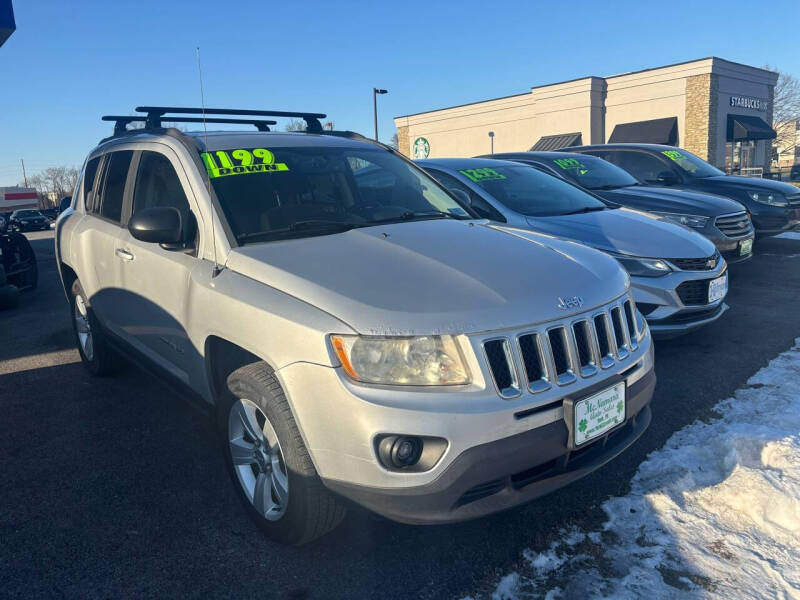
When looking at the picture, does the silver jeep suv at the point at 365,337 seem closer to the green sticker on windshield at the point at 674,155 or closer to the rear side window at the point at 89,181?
the rear side window at the point at 89,181

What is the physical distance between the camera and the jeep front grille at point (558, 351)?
2.29 m

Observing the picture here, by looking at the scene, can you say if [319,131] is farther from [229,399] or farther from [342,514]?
[342,514]

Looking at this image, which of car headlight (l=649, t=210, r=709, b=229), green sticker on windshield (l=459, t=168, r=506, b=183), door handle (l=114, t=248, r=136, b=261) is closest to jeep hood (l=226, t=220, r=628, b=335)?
door handle (l=114, t=248, r=136, b=261)

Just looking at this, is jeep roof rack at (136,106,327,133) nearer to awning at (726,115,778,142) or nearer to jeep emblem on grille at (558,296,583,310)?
jeep emblem on grille at (558,296,583,310)

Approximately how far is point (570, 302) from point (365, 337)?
0.86m

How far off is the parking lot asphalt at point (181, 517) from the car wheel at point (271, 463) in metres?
→ 0.17

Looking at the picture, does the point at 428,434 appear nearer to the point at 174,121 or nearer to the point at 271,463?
the point at 271,463

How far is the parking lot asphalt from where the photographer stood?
2.50 m

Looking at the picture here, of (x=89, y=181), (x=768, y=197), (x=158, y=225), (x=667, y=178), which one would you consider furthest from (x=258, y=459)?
(x=768, y=197)

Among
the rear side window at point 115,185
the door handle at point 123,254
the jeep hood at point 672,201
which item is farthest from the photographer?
the jeep hood at point 672,201

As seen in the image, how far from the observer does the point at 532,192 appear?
6035 mm

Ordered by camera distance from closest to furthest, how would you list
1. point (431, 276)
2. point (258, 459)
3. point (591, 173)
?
point (431, 276), point (258, 459), point (591, 173)

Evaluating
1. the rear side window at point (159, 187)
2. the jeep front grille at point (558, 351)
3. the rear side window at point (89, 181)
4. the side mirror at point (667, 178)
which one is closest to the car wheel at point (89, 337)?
the rear side window at point (89, 181)

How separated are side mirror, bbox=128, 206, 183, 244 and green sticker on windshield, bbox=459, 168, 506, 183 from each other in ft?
11.6
